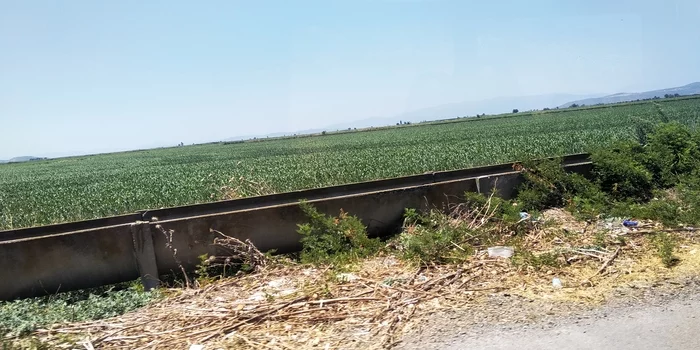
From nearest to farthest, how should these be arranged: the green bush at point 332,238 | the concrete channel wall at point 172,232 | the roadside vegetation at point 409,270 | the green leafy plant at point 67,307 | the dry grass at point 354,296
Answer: the dry grass at point 354,296, the roadside vegetation at point 409,270, the green leafy plant at point 67,307, the concrete channel wall at point 172,232, the green bush at point 332,238

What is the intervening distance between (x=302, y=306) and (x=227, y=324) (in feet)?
2.45

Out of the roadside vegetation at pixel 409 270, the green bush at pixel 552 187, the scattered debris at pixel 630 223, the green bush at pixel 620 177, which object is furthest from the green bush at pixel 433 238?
the green bush at pixel 620 177

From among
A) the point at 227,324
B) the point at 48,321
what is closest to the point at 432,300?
the point at 227,324

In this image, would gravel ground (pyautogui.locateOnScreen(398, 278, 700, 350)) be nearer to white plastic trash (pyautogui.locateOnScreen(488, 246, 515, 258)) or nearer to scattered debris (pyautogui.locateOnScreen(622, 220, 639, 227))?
white plastic trash (pyautogui.locateOnScreen(488, 246, 515, 258))

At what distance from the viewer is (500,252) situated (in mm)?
6086

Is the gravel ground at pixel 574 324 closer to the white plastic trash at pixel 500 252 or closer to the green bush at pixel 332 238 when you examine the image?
the white plastic trash at pixel 500 252

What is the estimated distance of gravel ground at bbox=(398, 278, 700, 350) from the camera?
372cm

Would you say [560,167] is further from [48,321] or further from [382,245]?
[48,321]

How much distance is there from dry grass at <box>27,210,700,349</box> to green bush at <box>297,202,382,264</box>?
0.27 metres

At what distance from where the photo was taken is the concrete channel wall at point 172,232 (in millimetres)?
5852

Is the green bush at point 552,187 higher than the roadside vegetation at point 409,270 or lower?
higher

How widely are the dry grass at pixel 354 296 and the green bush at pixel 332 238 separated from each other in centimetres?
27

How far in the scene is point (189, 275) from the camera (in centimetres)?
638

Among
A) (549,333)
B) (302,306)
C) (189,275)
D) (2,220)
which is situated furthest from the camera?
(2,220)
